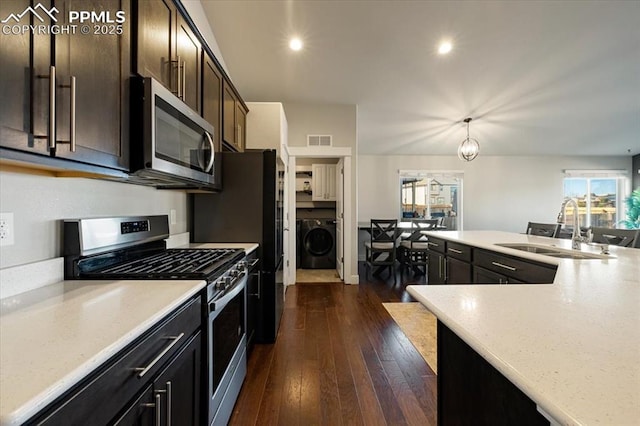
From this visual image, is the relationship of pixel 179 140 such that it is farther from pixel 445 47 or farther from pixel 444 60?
pixel 444 60

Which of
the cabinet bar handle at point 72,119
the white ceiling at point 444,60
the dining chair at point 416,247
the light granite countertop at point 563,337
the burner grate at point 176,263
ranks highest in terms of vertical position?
the white ceiling at point 444,60

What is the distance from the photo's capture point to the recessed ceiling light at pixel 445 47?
3268 mm

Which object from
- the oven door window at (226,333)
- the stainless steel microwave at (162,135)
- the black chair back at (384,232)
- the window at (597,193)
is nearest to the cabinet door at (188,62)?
the stainless steel microwave at (162,135)

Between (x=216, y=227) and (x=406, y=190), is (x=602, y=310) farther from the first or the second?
(x=406, y=190)

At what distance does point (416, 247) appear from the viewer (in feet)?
16.9

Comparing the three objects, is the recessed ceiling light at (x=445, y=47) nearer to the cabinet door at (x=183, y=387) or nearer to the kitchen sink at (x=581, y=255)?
the kitchen sink at (x=581, y=255)

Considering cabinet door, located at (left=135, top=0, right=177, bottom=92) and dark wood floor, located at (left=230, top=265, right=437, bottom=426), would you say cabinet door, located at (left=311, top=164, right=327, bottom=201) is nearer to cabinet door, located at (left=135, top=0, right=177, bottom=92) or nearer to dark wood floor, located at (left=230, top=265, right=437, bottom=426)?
dark wood floor, located at (left=230, top=265, right=437, bottom=426)

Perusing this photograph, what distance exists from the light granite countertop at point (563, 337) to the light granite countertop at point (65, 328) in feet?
2.75

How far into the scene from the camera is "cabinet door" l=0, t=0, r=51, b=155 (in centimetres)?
77

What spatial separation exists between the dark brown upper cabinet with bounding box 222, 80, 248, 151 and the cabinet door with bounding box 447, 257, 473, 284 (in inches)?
96.8

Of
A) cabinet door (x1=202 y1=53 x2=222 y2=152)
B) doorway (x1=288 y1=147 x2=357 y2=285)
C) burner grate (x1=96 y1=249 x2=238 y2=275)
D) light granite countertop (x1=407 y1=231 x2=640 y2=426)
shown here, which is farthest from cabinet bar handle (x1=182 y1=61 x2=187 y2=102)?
doorway (x1=288 y1=147 x2=357 y2=285)

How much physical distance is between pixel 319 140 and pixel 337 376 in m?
3.36

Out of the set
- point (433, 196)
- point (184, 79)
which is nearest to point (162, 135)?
point (184, 79)

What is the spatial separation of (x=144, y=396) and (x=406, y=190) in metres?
6.85
